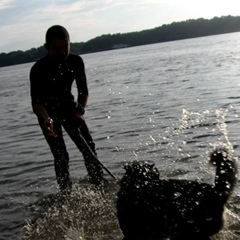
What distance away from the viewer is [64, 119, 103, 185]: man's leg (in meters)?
5.72

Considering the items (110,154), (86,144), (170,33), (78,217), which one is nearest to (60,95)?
(86,144)

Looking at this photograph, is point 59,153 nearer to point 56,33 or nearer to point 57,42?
point 57,42

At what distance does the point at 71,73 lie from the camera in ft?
18.6

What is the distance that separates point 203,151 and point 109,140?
2551mm

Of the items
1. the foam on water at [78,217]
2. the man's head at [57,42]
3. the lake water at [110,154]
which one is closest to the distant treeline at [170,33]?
the lake water at [110,154]

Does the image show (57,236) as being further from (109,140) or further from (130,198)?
(109,140)

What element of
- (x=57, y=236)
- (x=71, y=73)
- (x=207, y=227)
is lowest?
(x=57, y=236)

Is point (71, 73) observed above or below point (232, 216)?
above

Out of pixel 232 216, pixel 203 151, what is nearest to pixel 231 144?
pixel 203 151

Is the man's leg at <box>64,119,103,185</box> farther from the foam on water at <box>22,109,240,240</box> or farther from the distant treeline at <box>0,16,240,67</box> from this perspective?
the distant treeline at <box>0,16,240,67</box>

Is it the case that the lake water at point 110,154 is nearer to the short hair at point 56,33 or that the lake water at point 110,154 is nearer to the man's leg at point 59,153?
the man's leg at point 59,153

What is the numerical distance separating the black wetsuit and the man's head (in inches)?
7.7

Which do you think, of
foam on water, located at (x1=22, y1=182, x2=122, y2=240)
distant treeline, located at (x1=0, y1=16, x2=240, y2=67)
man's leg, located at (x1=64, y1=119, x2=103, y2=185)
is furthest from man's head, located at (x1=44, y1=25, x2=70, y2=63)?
distant treeline, located at (x1=0, y1=16, x2=240, y2=67)

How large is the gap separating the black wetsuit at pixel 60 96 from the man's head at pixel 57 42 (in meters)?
0.20
